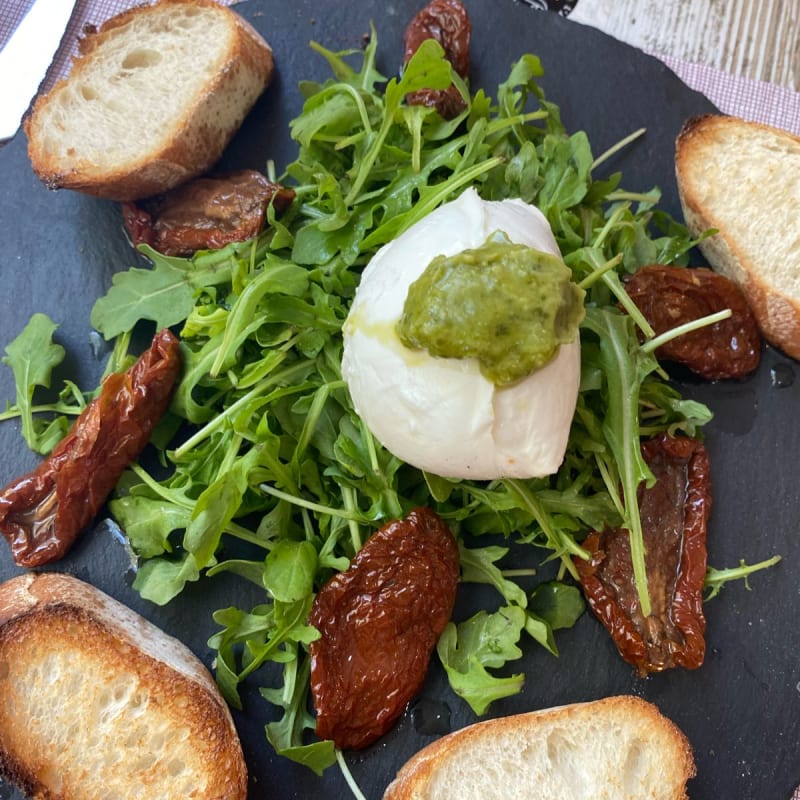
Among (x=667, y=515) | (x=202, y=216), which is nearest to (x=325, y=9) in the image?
(x=202, y=216)

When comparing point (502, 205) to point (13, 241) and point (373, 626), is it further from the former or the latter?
point (13, 241)

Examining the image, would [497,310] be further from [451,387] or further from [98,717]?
[98,717]

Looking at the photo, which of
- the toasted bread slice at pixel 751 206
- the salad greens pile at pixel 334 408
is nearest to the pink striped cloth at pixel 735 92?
the toasted bread slice at pixel 751 206

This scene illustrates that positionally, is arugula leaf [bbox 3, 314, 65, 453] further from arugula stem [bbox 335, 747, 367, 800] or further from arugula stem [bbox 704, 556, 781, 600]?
arugula stem [bbox 704, 556, 781, 600]

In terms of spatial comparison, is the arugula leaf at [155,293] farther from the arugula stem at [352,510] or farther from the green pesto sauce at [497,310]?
the green pesto sauce at [497,310]

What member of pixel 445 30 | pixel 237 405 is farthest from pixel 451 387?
pixel 445 30

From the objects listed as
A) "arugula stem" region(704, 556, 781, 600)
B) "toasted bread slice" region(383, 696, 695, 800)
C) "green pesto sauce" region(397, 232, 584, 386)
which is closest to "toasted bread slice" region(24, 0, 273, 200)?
"green pesto sauce" region(397, 232, 584, 386)
